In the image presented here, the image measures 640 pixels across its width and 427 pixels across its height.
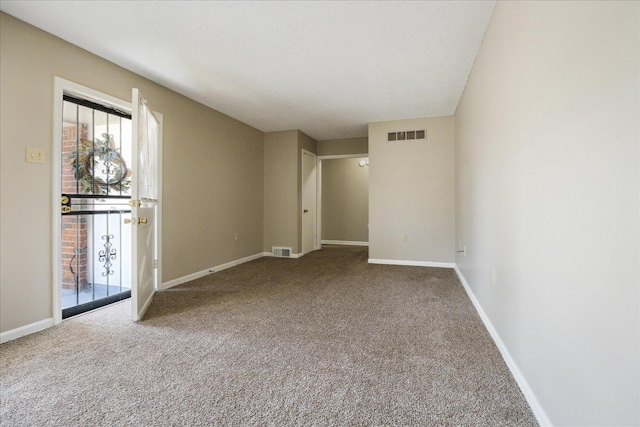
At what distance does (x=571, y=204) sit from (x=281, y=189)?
16.2ft

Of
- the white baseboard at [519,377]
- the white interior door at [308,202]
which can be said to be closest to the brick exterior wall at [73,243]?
the white interior door at [308,202]

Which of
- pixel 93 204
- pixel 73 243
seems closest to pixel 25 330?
pixel 73 243

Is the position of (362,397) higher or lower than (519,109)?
lower

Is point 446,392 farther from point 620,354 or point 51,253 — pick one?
point 51,253

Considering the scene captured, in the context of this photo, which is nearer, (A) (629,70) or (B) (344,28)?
(A) (629,70)

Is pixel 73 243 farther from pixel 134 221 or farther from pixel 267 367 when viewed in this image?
pixel 267 367

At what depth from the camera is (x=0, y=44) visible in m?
2.11

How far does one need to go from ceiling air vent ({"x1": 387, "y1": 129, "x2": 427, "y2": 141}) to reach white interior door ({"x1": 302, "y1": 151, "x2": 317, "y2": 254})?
177 cm

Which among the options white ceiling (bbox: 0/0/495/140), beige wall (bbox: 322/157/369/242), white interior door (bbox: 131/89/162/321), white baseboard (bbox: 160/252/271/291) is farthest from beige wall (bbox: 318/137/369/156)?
white interior door (bbox: 131/89/162/321)

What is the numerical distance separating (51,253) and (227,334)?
162 cm

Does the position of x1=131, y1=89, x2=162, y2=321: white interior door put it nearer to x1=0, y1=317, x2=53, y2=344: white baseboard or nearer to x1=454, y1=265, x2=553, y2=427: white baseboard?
x1=0, y1=317, x2=53, y2=344: white baseboard

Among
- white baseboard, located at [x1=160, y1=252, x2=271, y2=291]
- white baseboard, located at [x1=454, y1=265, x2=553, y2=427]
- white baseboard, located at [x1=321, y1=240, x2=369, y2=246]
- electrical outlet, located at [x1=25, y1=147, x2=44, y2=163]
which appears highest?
electrical outlet, located at [x1=25, y1=147, x2=44, y2=163]

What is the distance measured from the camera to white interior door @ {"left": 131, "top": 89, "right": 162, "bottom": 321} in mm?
2494

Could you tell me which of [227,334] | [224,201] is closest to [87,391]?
[227,334]
